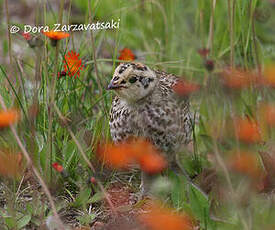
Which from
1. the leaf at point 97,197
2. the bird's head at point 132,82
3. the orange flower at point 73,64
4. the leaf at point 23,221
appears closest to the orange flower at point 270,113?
the bird's head at point 132,82

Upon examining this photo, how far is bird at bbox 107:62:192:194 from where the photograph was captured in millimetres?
3389

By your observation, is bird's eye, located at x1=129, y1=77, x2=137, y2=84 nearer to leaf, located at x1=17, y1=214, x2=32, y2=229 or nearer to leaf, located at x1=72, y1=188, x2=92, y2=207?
leaf, located at x1=72, y1=188, x2=92, y2=207

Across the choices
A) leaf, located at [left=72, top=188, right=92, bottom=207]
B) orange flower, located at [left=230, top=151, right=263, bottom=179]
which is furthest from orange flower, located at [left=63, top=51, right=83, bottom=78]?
orange flower, located at [left=230, top=151, right=263, bottom=179]

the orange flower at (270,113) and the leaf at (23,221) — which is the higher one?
the orange flower at (270,113)

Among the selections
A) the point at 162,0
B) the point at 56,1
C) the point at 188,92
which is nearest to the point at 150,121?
the point at 188,92

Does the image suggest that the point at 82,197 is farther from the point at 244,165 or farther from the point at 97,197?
the point at 244,165

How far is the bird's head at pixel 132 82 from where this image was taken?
3.22m

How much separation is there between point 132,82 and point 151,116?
283 millimetres

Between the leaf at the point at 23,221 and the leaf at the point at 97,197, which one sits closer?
the leaf at the point at 23,221

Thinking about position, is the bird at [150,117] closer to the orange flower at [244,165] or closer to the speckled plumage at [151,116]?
the speckled plumage at [151,116]

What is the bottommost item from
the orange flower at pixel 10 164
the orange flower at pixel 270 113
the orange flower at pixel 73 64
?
the orange flower at pixel 10 164

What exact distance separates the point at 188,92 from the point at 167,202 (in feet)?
2.10

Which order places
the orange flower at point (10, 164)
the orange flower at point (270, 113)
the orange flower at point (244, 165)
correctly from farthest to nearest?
the orange flower at point (10, 164)
the orange flower at point (270, 113)
the orange flower at point (244, 165)

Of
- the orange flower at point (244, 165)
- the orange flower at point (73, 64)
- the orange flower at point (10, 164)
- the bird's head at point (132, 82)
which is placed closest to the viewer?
the orange flower at point (244, 165)
